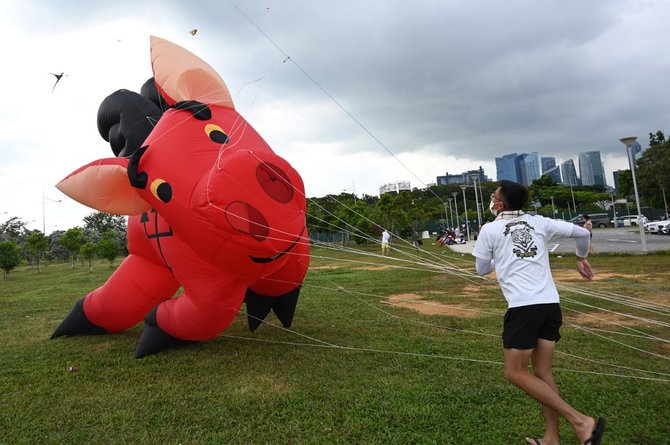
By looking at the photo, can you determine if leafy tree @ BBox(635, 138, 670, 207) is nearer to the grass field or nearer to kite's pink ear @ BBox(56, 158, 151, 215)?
the grass field

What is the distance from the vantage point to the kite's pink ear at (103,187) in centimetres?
411

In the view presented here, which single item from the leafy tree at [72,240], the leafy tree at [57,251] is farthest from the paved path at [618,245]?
the leafy tree at [57,251]

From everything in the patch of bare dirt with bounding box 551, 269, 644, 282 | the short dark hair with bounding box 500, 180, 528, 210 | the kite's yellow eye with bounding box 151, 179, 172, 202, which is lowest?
the patch of bare dirt with bounding box 551, 269, 644, 282

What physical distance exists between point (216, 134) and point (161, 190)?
2.65ft

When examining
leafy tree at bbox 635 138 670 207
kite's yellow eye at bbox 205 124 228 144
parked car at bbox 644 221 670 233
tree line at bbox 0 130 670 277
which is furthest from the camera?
leafy tree at bbox 635 138 670 207

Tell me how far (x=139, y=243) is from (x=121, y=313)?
3.18 feet

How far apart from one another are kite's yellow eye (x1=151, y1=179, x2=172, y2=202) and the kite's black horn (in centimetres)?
136

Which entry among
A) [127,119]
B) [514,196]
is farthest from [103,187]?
[514,196]

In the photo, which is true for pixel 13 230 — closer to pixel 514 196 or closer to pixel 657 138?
pixel 514 196

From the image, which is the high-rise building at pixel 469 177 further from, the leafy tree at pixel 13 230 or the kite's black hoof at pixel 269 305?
the leafy tree at pixel 13 230

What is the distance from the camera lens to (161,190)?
3955 mm

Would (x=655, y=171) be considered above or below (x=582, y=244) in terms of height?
above

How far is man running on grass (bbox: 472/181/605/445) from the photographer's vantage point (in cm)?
238

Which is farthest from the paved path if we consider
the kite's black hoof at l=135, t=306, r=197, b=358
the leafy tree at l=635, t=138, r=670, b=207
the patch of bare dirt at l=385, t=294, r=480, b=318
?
the leafy tree at l=635, t=138, r=670, b=207
